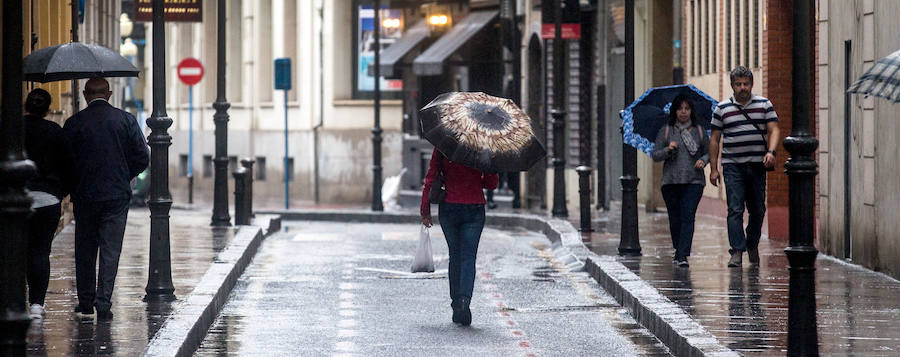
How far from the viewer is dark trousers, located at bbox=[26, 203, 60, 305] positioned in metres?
11.7

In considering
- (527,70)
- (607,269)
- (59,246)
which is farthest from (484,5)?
(607,269)

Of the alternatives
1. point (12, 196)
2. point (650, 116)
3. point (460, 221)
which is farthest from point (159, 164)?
point (12, 196)

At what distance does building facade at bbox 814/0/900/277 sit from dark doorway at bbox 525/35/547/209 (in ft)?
43.6

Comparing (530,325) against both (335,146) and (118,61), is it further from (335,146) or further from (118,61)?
(335,146)

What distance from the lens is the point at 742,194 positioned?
1552 cm

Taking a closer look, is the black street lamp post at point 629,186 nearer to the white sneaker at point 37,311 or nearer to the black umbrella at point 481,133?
the black umbrella at point 481,133

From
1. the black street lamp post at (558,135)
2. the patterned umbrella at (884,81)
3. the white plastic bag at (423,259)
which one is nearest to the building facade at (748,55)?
the black street lamp post at (558,135)

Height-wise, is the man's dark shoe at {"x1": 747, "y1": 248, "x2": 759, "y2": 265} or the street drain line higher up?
the man's dark shoe at {"x1": 747, "y1": 248, "x2": 759, "y2": 265}

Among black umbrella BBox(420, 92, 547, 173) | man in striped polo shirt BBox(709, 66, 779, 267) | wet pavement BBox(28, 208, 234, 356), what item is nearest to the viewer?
wet pavement BBox(28, 208, 234, 356)

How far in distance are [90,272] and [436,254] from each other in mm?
8396

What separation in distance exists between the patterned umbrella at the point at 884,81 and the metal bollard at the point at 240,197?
534 inches

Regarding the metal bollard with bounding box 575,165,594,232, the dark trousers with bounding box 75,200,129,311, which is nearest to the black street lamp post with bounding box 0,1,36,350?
the dark trousers with bounding box 75,200,129,311

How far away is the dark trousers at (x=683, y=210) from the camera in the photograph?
15969 millimetres

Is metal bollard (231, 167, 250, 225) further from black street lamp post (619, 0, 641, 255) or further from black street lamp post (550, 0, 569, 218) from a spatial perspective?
black street lamp post (619, 0, 641, 255)
